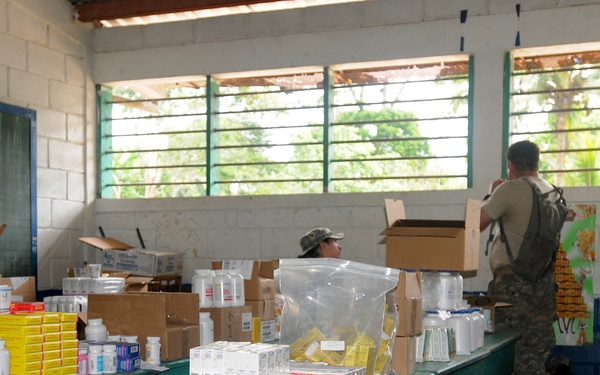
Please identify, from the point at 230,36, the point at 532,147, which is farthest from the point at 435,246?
the point at 230,36

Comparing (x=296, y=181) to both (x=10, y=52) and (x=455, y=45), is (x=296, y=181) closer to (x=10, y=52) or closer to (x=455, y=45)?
(x=455, y=45)

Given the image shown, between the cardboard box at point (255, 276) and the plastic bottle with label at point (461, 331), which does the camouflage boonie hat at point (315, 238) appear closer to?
the cardboard box at point (255, 276)

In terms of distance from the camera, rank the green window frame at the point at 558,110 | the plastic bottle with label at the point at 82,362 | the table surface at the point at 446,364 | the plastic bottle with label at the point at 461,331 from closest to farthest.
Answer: the plastic bottle with label at the point at 82,362 → the table surface at the point at 446,364 → the plastic bottle with label at the point at 461,331 → the green window frame at the point at 558,110

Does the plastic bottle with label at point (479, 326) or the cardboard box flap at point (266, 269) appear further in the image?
the cardboard box flap at point (266, 269)

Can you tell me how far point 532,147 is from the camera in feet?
17.1

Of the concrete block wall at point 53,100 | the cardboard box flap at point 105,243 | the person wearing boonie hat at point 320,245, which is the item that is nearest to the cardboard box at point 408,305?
the person wearing boonie hat at point 320,245

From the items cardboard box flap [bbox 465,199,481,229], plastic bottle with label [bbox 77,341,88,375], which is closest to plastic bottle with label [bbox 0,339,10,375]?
plastic bottle with label [bbox 77,341,88,375]

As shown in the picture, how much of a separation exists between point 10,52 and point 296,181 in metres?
2.36

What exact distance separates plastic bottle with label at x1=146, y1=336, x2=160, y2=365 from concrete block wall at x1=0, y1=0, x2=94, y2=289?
3470mm

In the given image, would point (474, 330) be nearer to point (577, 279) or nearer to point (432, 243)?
point (432, 243)

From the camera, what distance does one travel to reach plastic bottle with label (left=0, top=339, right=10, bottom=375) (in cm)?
268

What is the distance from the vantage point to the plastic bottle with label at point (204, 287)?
4230 mm

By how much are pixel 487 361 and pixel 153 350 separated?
1639mm

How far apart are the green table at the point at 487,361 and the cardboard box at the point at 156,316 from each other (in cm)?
102
